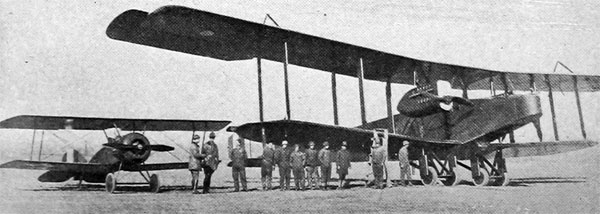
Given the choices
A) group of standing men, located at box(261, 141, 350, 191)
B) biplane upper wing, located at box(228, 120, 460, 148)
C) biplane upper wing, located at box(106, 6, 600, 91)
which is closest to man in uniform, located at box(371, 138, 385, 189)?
biplane upper wing, located at box(228, 120, 460, 148)

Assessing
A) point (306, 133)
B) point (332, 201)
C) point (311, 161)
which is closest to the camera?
point (332, 201)

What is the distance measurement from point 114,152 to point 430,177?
561 cm

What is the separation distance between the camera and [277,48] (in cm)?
810

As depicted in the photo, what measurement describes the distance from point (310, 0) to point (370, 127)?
3.44 m

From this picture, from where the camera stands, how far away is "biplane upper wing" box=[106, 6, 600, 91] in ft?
21.1

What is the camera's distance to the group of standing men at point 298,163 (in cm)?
833

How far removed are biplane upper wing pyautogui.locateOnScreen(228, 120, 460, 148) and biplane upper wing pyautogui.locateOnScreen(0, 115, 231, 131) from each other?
0.49 m

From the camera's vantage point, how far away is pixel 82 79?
612 centimetres

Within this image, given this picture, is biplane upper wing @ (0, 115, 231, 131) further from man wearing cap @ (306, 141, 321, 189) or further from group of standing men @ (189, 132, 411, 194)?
man wearing cap @ (306, 141, 321, 189)

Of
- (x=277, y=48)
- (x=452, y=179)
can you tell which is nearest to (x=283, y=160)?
(x=277, y=48)

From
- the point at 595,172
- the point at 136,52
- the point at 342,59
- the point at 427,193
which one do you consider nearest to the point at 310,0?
the point at 342,59

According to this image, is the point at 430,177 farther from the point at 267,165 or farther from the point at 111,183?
the point at 111,183

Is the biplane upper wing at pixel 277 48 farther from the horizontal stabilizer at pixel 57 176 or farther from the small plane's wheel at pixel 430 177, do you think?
the horizontal stabilizer at pixel 57 176

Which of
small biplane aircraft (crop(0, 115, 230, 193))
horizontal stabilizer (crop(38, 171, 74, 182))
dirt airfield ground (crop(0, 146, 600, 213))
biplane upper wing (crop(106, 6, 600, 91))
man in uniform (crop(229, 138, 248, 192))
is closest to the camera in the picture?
dirt airfield ground (crop(0, 146, 600, 213))
